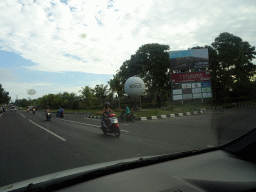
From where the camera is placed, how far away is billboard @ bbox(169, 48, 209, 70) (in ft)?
89.8

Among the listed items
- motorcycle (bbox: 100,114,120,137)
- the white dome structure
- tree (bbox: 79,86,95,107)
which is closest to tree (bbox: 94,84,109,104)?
tree (bbox: 79,86,95,107)

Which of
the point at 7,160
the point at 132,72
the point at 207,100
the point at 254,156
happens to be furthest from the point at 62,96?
the point at 254,156

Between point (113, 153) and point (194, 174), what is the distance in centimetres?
306

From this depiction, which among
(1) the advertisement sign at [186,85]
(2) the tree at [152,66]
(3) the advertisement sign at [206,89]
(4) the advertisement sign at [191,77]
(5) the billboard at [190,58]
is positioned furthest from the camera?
(2) the tree at [152,66]

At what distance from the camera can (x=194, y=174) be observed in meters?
1.58

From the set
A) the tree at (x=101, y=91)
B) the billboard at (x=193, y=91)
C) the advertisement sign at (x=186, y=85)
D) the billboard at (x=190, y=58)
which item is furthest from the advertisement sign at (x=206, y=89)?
the tree at (x=101, y=91)

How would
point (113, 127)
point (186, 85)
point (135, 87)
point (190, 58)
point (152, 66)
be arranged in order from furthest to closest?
point (152, 66)
point (190, 58)
point (186, 85)
point (135, 87)
point (113, 127)

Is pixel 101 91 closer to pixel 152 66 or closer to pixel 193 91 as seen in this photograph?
pixel 152 66

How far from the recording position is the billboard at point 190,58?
27.4 metres

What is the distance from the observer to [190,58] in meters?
27.6

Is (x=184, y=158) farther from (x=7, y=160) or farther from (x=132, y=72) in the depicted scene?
(x=132, y=72)

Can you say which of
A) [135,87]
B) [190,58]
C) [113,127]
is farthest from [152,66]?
[113,127]

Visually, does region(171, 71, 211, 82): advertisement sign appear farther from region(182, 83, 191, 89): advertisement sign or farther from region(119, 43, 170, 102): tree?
region(119, 43, 170, 102): tree

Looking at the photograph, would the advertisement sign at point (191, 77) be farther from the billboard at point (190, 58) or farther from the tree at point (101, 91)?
the tree at point (101, 91)
